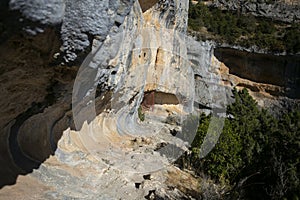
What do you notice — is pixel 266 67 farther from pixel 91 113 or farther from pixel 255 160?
pixel 91 113

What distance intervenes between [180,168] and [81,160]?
8.76 feet

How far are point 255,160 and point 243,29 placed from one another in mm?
14227

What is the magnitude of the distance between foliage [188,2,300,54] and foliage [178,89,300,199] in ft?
33.8

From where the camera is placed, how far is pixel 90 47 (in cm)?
306

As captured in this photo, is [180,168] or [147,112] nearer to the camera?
[180,168]

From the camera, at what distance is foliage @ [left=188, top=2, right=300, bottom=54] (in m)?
17.1

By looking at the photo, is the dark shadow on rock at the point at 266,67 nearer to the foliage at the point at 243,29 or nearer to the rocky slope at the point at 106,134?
the foliage at the point at 243,29

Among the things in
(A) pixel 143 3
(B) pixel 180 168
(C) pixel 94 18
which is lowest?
(B) pixel 180 168

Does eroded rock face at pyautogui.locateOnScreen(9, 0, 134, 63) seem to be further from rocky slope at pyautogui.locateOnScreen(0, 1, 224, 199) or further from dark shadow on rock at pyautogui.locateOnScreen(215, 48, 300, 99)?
dark shadow on rock at pyautogui.locateOnScreen(215, 48, 300, 99)

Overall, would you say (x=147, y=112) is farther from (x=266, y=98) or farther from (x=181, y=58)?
(x=266, y=98)

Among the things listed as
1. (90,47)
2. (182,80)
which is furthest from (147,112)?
(90,47)

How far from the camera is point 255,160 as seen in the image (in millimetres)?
6215

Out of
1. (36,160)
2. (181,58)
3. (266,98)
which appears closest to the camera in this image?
(36,160)

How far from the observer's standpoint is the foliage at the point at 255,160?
5.18 m
